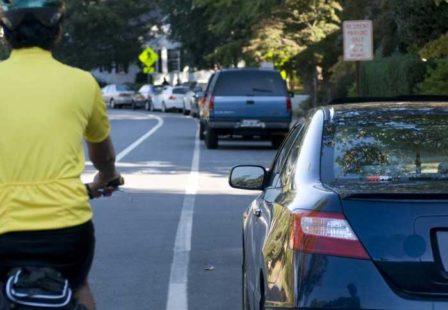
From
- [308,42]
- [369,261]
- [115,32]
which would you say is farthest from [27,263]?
[115,32]

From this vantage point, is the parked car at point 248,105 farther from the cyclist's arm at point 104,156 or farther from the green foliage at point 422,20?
the cyclist's arm at point 104,156

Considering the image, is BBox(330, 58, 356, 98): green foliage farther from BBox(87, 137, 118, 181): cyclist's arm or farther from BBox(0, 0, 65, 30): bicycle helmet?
BBox(0, 0, 65, 30): bicycle helmet

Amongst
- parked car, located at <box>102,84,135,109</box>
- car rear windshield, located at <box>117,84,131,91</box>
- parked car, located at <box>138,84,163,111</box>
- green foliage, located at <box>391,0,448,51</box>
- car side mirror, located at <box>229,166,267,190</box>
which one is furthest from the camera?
car rear windshield, located at <box>117,84,131,91</box>

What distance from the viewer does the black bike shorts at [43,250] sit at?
3.86 m

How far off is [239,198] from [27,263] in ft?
39.4

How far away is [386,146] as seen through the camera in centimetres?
580

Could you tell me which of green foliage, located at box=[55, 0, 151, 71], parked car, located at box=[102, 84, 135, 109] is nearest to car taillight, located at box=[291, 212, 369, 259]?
parked car, located at box=[102, 84, 135, 109]

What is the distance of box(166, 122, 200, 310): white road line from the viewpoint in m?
8.74

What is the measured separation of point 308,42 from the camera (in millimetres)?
41094

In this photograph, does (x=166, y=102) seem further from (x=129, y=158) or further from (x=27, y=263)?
(x=27, y=263)

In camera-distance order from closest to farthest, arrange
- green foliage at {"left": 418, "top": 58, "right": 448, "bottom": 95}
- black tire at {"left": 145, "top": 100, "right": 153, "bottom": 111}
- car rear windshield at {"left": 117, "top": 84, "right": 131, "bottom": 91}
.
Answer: green foliage at {"left": 418, "top": 58, "right": 448, "bottom": 95}, black tire at {"left": 145, "top": 100, "right": 153, "bottom": 111}, car rear windshield at {"left": 117, "top": 84, "right": 131, "bottom": 91}

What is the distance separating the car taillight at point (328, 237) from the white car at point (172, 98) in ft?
167

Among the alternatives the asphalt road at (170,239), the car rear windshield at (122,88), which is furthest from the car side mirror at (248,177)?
the car rear windshield at (122,88)

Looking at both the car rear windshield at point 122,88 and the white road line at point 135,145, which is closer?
the white road line at point 135,145
